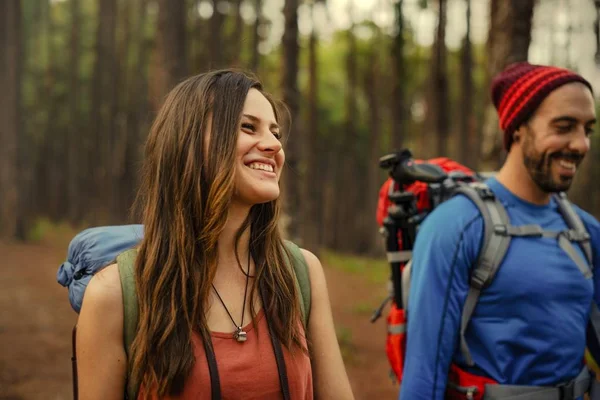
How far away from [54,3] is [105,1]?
61.5 ft

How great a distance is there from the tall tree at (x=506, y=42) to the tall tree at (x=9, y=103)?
1658 cm

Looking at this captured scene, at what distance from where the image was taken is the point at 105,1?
2500 cm

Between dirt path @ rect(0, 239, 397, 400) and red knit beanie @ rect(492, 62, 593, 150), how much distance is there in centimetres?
567

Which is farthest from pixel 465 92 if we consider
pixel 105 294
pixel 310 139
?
pixel 105 294

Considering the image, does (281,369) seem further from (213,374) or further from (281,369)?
(213,374)

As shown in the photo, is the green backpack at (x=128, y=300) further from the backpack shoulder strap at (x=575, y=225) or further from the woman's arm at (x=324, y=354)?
the backpack shoulder strap at (x=575, y=225)

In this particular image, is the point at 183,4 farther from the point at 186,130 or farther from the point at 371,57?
the point at 371,57

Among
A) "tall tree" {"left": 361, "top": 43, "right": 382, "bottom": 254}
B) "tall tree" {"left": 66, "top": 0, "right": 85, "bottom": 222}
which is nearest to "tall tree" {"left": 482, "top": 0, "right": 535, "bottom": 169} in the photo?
"tall tree" {"left": 361, "top": 43, "right": 382, "bottom": 254}

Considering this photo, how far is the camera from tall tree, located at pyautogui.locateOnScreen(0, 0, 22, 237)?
19.4 m

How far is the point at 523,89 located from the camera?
3.18 metres

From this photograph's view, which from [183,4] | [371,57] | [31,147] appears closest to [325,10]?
[371,57]

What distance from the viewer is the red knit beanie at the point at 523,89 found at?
311 cm

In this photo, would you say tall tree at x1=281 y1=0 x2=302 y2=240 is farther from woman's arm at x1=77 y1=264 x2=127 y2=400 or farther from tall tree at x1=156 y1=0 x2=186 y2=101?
woman's arm at x1=77 y1=264 x2=127 y2=400

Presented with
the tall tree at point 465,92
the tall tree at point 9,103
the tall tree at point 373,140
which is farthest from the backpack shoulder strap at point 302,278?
the tall tree at point 373,140
